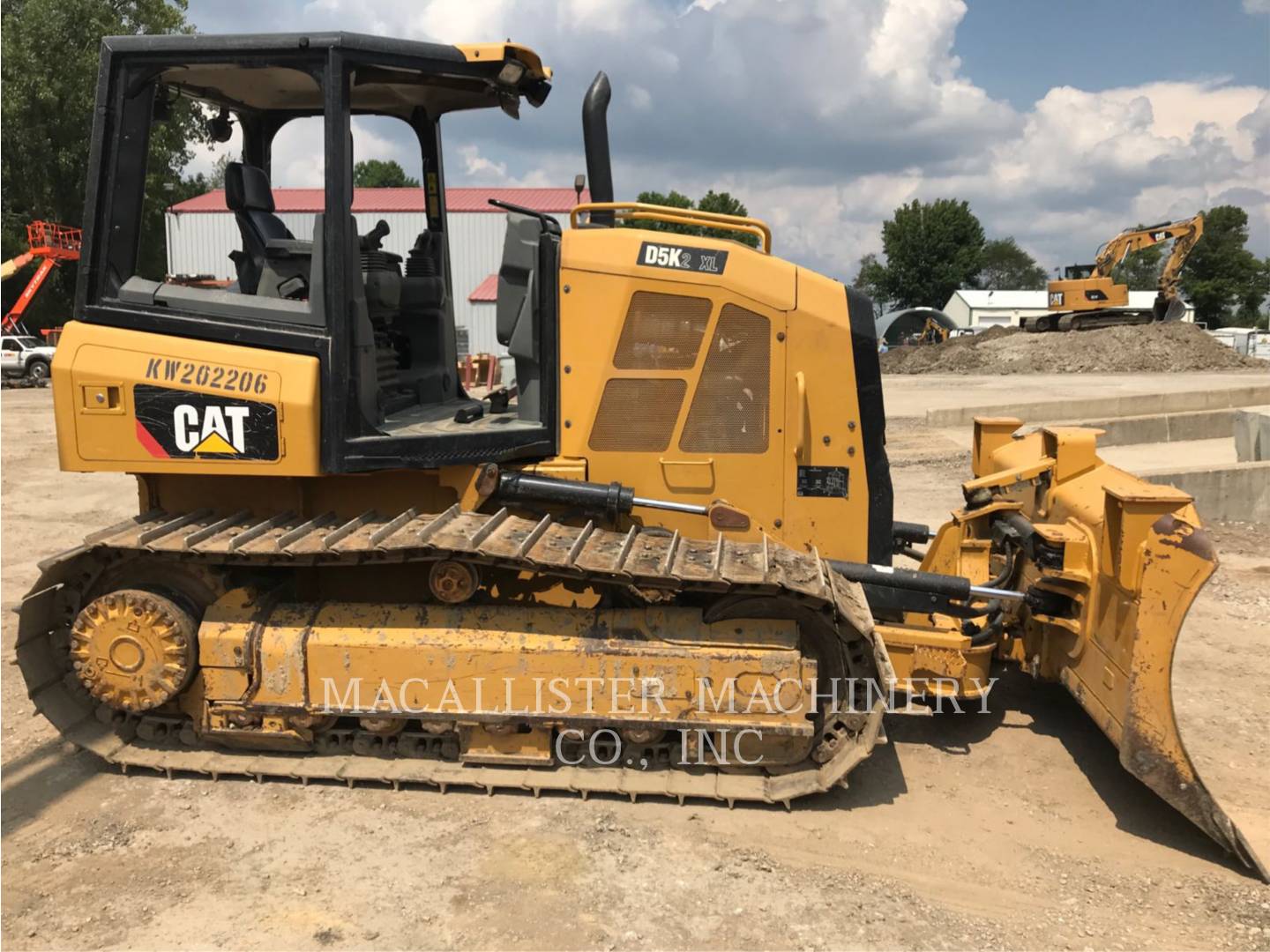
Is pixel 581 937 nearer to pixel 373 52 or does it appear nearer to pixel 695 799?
pixel 695 799

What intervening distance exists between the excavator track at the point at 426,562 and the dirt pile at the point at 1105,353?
2648cm

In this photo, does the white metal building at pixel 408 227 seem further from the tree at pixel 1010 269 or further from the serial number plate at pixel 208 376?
the tree at pixel 1010 269

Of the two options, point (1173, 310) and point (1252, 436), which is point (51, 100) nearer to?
point (1252, 436)

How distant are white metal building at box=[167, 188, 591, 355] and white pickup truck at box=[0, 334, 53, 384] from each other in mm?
5881

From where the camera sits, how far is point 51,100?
31719 mm

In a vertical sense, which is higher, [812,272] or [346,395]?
[812,272]

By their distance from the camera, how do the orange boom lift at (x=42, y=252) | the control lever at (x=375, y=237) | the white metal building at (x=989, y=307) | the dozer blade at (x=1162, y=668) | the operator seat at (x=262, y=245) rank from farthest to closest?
the white metal building at (x=989, y=307) < the orange boom lift at (x=42, y=252) < the control lever at (x=375, y=237) < the operator seat at (x=262, y=245) < the dozer blade at (x=1162, y=668)

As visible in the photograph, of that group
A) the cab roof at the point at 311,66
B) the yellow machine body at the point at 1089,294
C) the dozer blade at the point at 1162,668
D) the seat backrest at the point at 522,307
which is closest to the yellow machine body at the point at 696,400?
the seat backrest at the point at 522,307

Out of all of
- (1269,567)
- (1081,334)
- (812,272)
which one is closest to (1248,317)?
(1081,334)

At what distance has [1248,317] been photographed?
67.1m

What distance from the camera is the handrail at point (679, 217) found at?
445cm

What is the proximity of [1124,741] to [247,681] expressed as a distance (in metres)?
3.65

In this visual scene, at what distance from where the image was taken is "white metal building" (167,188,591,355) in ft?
16.2

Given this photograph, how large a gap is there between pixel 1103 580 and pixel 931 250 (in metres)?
67.3
